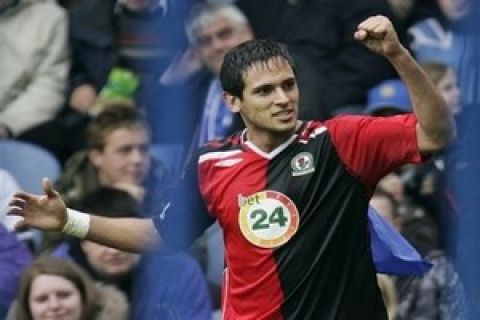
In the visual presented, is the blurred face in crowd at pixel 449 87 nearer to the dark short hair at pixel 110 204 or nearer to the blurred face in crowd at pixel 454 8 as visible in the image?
the blurred face in crowd at pixel 454 8

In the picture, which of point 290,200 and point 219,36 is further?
point 219,36

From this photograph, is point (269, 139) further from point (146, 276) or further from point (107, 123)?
point (107, 123)

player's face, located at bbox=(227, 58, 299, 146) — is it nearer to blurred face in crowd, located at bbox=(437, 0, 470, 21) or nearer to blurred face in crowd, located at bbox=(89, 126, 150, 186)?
blurred face in crowd, located at bbox=(437, 0, 470, 21)

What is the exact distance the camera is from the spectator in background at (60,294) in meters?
5.95

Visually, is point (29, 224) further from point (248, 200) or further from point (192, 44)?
point (192, 44)

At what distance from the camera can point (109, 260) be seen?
6.16 meters

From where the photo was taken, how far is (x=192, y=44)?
5898 mm

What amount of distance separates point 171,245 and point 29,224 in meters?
0.47

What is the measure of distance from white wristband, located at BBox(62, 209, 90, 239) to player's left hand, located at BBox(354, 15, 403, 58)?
41.5 inches

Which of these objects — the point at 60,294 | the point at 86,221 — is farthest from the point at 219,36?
the point at 86,221

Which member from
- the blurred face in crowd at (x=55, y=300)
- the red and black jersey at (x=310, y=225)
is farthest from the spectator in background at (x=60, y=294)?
the red and black jersey at (x=310, y=225)

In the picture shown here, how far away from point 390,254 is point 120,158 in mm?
1457

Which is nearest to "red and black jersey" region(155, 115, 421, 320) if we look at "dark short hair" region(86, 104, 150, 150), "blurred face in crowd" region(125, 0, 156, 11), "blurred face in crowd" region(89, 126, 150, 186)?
"blurred face in crowd" region(125, 0, 156, 11)

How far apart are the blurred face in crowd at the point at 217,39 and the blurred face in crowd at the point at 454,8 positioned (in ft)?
2.18
